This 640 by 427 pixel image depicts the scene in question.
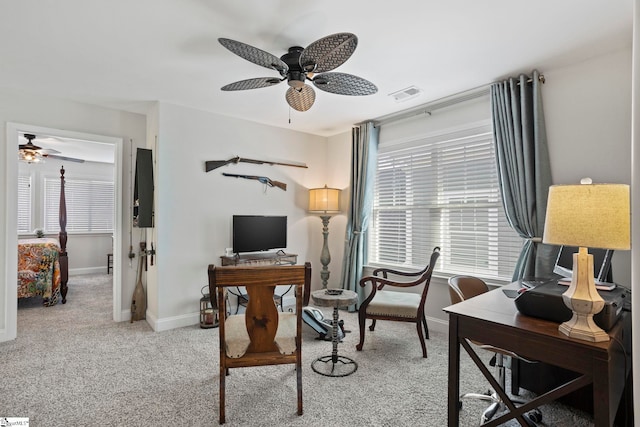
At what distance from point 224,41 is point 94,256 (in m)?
6.92

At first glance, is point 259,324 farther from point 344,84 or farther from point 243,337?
point 344,84

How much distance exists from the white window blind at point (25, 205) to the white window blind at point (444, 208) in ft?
21.3

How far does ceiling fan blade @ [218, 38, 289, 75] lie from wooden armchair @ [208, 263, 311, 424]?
4.15ft

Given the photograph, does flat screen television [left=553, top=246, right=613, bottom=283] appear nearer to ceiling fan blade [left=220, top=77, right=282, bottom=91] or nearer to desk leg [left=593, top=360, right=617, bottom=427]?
desk leg [left=593, top=360, right=617, bottom=427]

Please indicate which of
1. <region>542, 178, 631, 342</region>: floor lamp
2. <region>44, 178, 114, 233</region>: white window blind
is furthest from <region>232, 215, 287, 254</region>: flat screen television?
<region>44, 178, 114, 233</region>: white window blind

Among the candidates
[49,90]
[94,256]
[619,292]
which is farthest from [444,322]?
[94,256]

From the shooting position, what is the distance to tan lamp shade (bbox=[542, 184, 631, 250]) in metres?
1.27

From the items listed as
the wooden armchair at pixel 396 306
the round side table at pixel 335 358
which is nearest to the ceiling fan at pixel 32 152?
the round side table at pixel 335 358

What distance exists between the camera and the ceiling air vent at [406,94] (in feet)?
10.4

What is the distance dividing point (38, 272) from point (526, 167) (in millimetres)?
5903

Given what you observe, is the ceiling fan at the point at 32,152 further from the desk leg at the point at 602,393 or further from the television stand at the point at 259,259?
the desk leg at the point at 602,393

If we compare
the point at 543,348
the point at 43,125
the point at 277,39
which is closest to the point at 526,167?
the point at 543,348

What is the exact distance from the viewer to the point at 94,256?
6961 mm

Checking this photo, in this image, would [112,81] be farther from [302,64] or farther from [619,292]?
[619,292]
